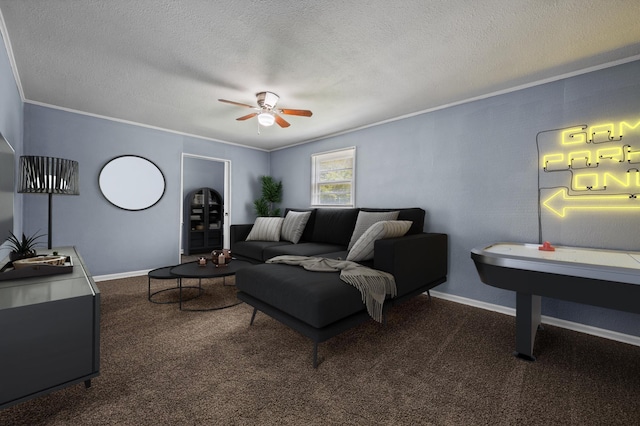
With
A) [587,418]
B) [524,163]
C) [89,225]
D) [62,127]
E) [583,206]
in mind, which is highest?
[62,127]

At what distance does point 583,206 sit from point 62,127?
5895 mm

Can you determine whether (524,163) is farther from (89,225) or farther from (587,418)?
(89,225)

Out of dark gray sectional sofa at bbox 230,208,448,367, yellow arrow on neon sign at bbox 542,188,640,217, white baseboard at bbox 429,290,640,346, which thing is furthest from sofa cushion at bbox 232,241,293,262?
yellow arrow on neon sign at bbox 542,188,640,217

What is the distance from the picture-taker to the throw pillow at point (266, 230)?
13.5ft

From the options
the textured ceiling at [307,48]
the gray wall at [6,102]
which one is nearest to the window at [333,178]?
the textured ceiling at [307,48]

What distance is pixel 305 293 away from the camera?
1.75 meters

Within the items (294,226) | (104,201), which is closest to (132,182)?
(104,201)

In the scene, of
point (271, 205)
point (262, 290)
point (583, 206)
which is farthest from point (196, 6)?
point (271, 205)

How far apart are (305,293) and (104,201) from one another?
3731 mm

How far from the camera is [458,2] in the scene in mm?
1640

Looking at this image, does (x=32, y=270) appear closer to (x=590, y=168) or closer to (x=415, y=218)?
(x=415, y=218)

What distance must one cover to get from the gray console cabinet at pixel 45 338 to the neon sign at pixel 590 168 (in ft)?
11.8

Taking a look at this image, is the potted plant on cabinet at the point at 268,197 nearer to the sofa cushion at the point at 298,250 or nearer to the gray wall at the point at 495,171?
the sofa cushion at the point at 298,250

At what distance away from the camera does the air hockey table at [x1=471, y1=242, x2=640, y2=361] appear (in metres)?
1.40
